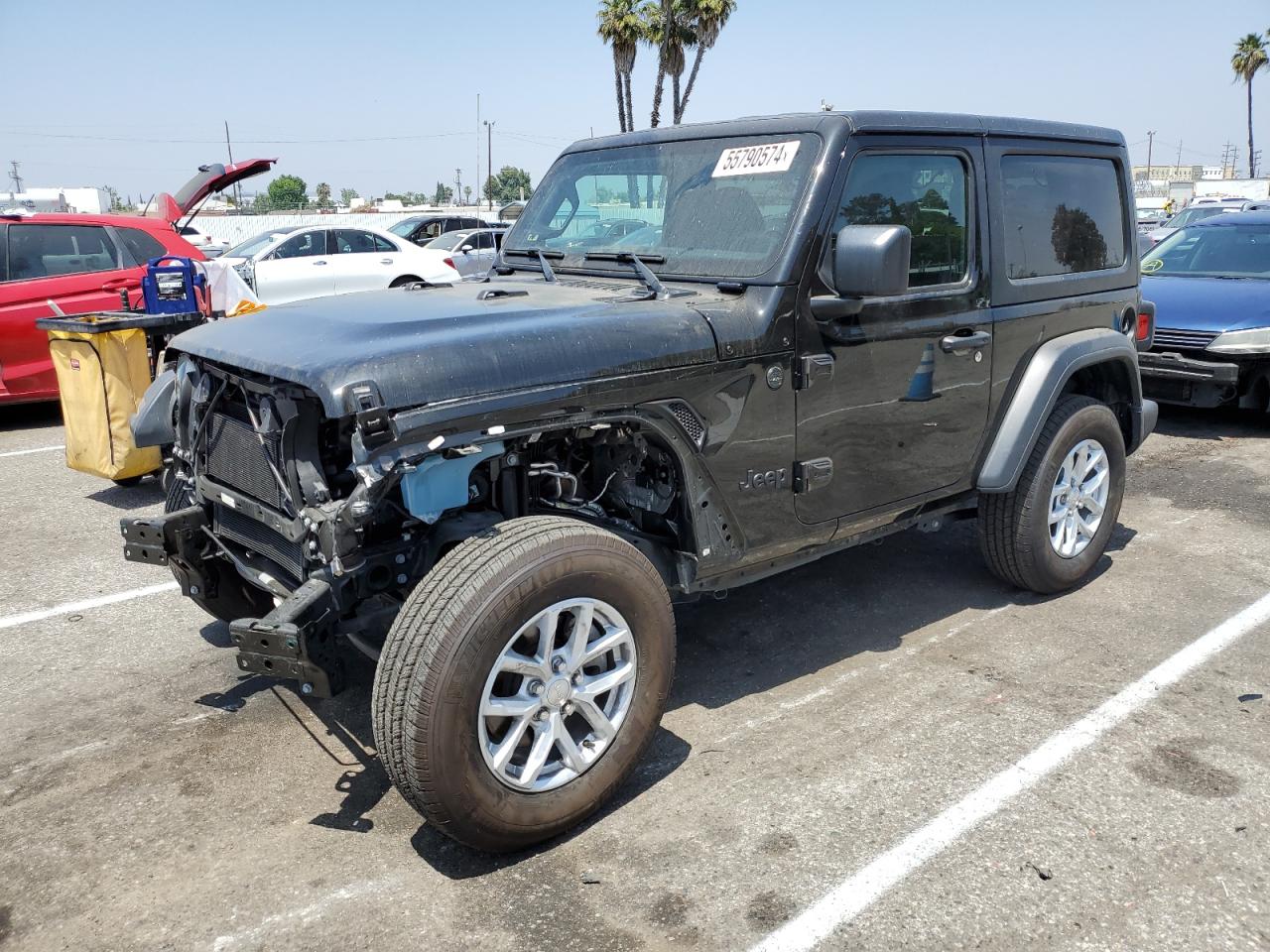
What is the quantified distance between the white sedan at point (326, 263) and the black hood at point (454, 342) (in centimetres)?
1104

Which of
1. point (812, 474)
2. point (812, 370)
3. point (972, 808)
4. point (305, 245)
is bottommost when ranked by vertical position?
point (972, 808)

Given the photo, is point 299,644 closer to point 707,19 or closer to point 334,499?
point 334,499

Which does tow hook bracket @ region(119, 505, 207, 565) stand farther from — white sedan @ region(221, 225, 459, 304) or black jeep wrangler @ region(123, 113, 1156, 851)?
white sedan @ region(221, 225, 459, 304)

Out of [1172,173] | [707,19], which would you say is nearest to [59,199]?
[707,19]

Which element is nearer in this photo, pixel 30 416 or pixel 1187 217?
pixel 30 416

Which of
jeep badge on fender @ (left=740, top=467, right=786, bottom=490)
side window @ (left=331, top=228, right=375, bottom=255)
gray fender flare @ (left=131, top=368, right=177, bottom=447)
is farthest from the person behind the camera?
side window @ (left=331, top=228, right=375, bottom=255)

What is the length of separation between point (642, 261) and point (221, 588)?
207 cm

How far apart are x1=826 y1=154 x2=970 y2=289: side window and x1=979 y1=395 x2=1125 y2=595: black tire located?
3.26ft

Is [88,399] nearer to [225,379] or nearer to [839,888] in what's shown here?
[225,379]

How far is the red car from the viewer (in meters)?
8.45

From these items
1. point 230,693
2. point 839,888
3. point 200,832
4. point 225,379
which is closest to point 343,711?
point 230,693

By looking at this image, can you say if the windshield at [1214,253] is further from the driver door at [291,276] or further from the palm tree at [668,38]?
the palm tree at [668,38]

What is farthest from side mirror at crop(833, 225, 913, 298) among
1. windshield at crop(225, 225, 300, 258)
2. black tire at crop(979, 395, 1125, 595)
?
windshield at crop(225, 225, 300, 258)

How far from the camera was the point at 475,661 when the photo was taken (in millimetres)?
2715
